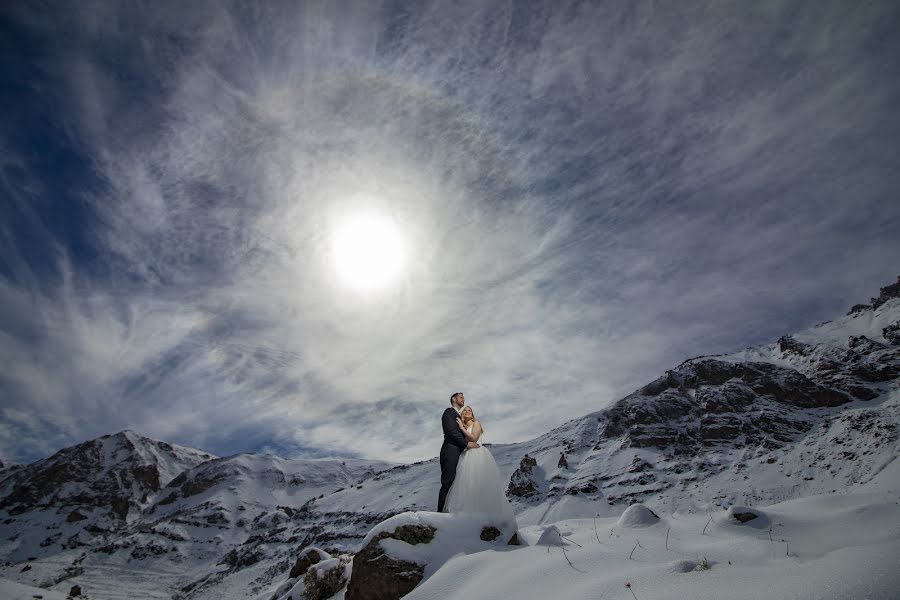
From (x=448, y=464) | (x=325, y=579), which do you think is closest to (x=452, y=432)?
(x=448, y=464)

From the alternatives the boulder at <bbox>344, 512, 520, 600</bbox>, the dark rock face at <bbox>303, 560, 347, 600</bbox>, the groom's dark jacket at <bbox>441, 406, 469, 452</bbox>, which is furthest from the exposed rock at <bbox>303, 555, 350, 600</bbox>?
the groom's dark jacket at <bbox>441, 406, 469, 452</bbox>

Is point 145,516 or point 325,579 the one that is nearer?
point 325,579

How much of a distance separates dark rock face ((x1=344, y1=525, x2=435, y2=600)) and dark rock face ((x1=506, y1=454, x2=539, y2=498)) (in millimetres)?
95319

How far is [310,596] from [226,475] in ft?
658

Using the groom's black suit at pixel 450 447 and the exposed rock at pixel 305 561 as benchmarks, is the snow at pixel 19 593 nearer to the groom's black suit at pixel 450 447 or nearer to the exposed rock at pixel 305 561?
the exposed rock at pixel 305 561

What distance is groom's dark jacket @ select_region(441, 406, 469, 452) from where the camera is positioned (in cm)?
789

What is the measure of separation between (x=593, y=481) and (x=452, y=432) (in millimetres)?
98748

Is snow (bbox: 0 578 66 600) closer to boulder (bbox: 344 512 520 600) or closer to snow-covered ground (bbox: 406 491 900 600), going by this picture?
boulder (bbox: 344 512 520 600)

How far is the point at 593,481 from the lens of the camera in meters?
92.8

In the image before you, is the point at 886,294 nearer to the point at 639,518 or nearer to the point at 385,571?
the point at 639,518

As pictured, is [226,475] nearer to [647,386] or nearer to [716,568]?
[647,386]

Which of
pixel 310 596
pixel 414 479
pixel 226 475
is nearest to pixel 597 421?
pixel 414 479

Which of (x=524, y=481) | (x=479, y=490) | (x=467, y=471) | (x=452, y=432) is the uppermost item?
(x=452, y=432)

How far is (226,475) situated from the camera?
172125mm
